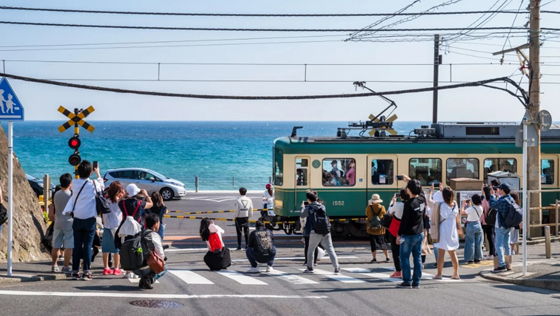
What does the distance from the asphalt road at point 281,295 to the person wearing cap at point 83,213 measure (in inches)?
16.0

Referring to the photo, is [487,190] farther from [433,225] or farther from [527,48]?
[527,48]

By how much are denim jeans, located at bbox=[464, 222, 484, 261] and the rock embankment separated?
8.62 meters

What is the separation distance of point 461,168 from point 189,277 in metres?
12.2

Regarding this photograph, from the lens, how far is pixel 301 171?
22.5 metres

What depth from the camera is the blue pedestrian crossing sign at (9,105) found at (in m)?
11.4

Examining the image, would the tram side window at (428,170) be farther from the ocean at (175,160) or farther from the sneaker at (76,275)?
the ocean at (175,160)

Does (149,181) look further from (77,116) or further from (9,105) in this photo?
(9,105)

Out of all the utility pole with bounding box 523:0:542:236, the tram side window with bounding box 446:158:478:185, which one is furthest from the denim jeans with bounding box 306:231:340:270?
the tram side window with bounding box 446:158:478:185

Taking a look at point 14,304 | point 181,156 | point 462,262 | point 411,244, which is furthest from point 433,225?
point 181,156

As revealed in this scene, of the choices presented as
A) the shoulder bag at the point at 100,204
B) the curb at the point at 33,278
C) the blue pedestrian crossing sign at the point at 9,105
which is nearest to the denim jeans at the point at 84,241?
the shoulder bag at the point at 100,204

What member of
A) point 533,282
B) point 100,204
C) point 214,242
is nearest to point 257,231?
point 214,242


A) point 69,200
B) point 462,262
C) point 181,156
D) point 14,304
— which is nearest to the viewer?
point 14,304

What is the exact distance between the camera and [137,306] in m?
9.80

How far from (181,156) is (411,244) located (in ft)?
336
